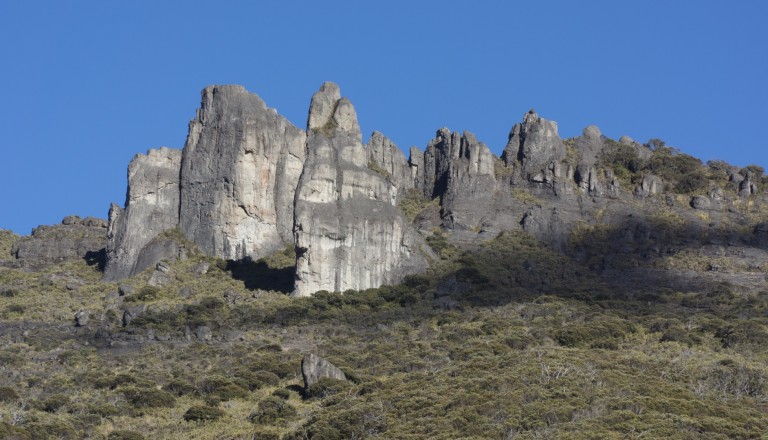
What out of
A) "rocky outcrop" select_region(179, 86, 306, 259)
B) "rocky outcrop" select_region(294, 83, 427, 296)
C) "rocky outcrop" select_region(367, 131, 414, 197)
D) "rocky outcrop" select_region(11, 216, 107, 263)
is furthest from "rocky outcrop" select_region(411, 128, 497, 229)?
"rocky outcrop" select_region(11, 216, 107, 263)

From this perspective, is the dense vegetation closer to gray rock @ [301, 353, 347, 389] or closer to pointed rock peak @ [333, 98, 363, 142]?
gray rock @ [301, 353, 347, 389]

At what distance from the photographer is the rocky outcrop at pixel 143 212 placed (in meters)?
110

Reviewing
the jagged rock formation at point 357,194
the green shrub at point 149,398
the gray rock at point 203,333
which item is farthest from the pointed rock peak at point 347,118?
the green shrub at point 149,398

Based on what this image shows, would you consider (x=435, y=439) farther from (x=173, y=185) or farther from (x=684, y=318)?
(x=173, y=185)

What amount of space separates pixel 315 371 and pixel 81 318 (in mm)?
22979

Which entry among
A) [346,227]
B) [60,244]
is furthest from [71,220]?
[346,227]

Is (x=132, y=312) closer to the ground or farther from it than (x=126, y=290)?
closer to the ground

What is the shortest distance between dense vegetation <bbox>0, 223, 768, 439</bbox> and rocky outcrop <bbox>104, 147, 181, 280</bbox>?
8.32ft

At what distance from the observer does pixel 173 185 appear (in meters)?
113

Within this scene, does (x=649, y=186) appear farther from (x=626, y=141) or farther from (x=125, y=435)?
(x=125, y=435)

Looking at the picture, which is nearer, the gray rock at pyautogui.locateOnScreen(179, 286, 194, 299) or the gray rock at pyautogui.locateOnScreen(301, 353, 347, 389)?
the gray rock at pyautogui.locateOnScreen(301, 353, 347, 389)

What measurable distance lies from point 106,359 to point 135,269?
21.1 metres

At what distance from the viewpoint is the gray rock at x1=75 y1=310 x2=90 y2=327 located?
9562 cm

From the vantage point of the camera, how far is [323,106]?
115 meters
